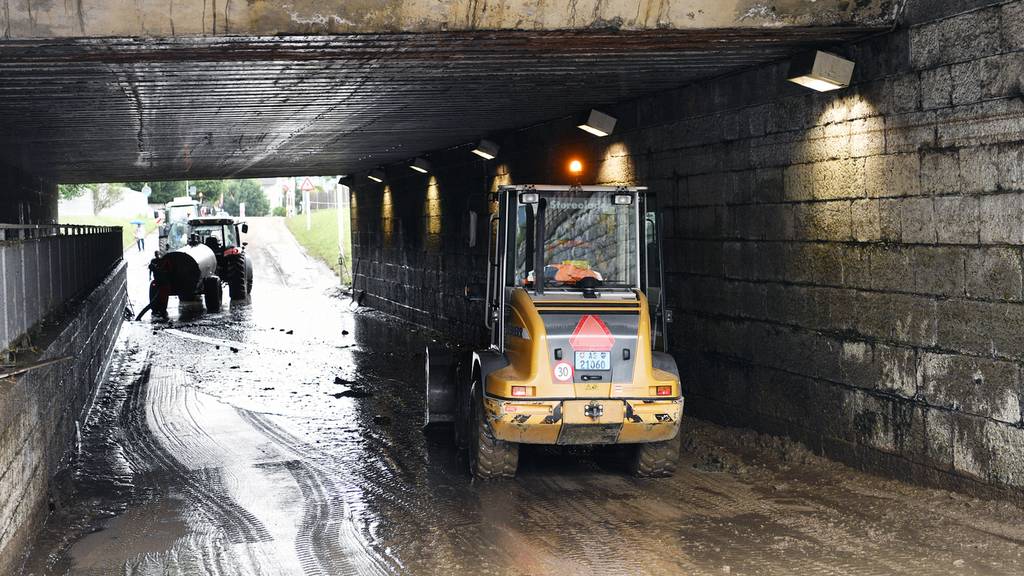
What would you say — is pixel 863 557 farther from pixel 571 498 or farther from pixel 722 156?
pixel 722 156

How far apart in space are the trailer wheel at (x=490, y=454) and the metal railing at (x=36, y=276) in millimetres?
3897

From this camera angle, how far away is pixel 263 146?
21188 mm

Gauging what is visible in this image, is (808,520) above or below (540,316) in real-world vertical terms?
below

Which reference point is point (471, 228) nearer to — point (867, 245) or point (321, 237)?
point (867, 245)

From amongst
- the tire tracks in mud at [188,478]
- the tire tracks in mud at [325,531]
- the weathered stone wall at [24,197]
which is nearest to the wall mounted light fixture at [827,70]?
the tire tracks in mud at [325,531]

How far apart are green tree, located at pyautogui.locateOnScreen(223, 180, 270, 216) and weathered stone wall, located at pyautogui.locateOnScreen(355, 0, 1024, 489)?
7878cm

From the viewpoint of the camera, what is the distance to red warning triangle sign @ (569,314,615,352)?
9016 mm

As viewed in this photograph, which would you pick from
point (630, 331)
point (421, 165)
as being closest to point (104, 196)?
point (421, 165)

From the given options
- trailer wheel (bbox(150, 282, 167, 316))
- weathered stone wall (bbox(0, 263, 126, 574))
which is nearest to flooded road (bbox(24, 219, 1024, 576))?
weathered stone wall (bbox(0, 263, 126, 574))

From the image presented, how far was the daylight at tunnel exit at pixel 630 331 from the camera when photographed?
7738 mm

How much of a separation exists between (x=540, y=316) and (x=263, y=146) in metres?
13.6

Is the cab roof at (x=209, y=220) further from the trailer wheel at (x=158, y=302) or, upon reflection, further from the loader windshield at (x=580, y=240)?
the loader windshield at (x=580, y=240)

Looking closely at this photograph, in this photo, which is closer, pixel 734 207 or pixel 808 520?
pixel 808 520

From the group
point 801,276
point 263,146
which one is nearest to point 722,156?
point 801,276
